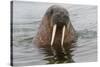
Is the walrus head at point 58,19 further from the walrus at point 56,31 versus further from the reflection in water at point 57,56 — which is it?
the reflection in water at point 57,56

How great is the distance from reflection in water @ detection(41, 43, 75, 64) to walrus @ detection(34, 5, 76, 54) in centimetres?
3

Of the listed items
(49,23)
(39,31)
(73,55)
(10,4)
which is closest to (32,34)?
(39,31)

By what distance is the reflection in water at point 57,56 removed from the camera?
228cm

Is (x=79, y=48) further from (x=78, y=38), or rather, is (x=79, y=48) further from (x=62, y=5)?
(x=62, y=5)

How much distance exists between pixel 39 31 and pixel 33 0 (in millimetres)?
340

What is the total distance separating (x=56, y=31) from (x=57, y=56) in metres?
0.28

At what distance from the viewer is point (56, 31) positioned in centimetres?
233

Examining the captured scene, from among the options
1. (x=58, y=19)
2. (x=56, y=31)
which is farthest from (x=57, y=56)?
(x=58, y=19)

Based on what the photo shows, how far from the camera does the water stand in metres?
2.17

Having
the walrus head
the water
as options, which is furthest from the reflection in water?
the walrus head

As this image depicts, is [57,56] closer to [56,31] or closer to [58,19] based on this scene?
[56,31]

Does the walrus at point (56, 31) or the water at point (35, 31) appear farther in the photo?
the walrus at point (56, 31)

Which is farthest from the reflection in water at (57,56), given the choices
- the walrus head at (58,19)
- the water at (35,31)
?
the walrus head at (58,19)

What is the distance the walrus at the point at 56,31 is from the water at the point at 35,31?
0.05 metres
